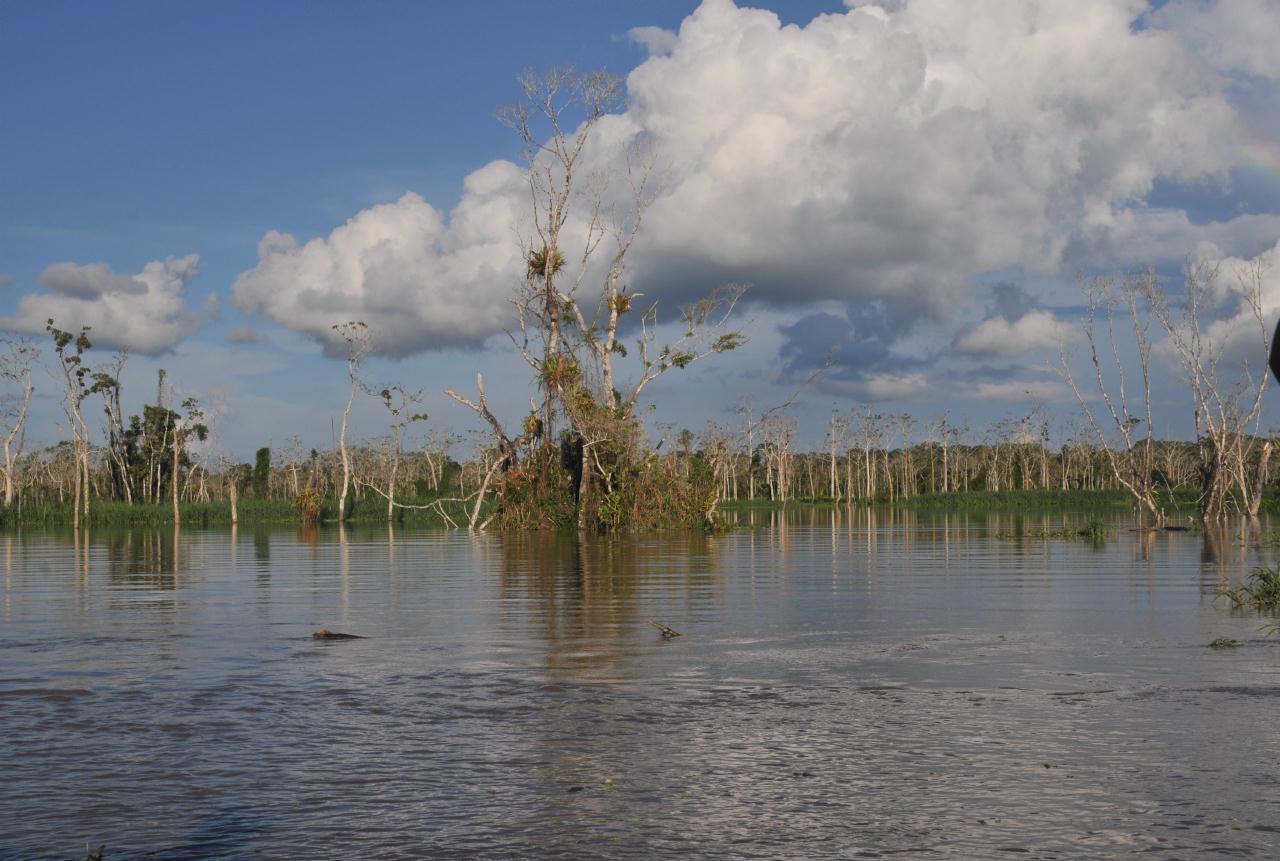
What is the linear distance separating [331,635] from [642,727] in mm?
5916

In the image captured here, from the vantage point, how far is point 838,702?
362 inches

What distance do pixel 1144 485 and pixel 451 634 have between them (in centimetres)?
4163

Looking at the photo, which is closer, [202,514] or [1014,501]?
[202,514]

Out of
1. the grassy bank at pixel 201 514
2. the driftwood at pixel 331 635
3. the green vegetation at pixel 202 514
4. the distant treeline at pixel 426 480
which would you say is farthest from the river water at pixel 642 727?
the grassy bank at pixel 201 514

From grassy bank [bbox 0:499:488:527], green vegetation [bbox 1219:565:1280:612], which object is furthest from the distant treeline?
green vegetation [bbox 1219:565:1280:612]

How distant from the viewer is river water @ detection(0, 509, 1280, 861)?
593 cm

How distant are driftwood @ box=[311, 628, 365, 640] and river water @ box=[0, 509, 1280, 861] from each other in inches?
8.0

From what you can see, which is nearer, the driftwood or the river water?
the river water

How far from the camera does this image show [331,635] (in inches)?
520

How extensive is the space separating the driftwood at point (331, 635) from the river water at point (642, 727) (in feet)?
0.67

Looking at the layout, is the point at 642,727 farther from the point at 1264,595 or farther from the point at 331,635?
the point at 1264,595

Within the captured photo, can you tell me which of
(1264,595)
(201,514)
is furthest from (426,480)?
(1264,595)

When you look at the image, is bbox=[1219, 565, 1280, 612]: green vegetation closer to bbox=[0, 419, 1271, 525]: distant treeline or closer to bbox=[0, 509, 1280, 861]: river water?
bbox=[0, 509, 1280, 861]: river water

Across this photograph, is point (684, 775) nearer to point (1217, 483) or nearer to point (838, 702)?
point (838, 702)
